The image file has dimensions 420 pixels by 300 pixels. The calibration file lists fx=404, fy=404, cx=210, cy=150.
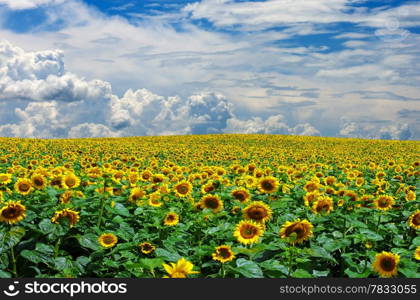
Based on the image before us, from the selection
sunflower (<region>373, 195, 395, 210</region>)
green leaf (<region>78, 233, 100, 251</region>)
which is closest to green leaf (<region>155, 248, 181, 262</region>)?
green leaf (<region>78, 233, 100, 251</region>)

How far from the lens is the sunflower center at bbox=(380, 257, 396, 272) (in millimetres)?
3836

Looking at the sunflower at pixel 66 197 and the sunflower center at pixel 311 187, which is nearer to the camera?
the sunflower at pixel 66 197

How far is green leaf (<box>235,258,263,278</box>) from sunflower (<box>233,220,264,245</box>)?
1.14 ft

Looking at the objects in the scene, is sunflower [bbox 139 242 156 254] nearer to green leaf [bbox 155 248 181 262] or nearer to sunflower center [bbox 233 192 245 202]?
green leaf [bbox 155 248 181 262]

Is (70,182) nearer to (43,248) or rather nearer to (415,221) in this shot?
(43,248)

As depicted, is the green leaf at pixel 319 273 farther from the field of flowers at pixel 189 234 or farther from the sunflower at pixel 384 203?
the sunflower at pixel 384 203

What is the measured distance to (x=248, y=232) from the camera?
164 inches

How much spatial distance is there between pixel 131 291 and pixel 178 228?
5.21ft

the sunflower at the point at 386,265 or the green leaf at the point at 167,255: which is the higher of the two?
the green leaf at the point at 167,255

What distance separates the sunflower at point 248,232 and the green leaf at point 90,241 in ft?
4.90

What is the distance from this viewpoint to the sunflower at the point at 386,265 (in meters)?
3.83

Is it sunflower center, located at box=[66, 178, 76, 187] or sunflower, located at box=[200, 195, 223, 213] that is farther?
sunflower center, located at box=[66, 178, 76, 187]

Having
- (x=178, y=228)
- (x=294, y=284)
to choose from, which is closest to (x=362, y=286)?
(x=294, y=284)

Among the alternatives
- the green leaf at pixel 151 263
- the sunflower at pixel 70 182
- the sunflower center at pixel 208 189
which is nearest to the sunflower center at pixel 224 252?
the green leaf at pixel 151 263
